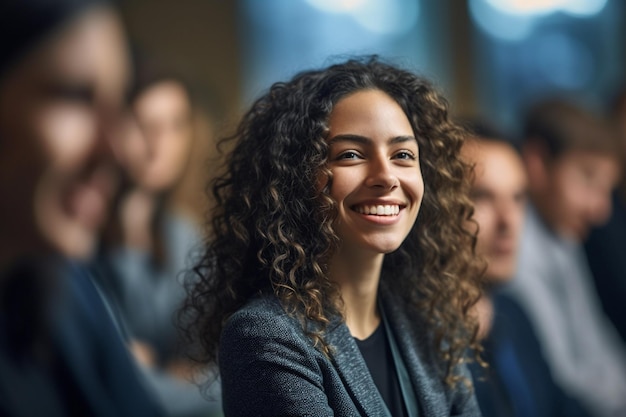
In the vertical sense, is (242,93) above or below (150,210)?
above

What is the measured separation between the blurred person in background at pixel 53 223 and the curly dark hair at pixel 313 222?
646mm

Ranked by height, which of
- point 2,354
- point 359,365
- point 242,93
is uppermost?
point 242,93

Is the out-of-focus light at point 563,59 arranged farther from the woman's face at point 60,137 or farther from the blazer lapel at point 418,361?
the blazer lapel at point 418,361

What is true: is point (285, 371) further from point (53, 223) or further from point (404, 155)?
point (53, 223)

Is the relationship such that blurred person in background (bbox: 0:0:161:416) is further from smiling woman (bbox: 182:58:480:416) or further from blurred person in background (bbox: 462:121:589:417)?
blurred person in background (bbox: 462:121:589:417)

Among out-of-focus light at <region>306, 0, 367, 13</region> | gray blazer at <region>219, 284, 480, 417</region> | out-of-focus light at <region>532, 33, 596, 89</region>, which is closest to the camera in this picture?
gray blazer at <region>219, 284, 480, 417</region>

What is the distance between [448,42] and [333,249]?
8.95 ft

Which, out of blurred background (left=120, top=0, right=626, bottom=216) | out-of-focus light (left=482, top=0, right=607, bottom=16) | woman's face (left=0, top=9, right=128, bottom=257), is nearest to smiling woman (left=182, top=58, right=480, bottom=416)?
woman's face (left=0, top=9, right=128, bottom=257)

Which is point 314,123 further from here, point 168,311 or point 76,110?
point 168,311

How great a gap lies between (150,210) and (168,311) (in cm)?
34

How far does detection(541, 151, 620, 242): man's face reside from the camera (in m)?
3.00

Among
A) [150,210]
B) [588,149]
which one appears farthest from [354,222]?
[588,149]

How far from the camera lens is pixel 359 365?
3.93 feet

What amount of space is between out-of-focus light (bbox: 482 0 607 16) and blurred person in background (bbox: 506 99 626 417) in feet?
2.71
